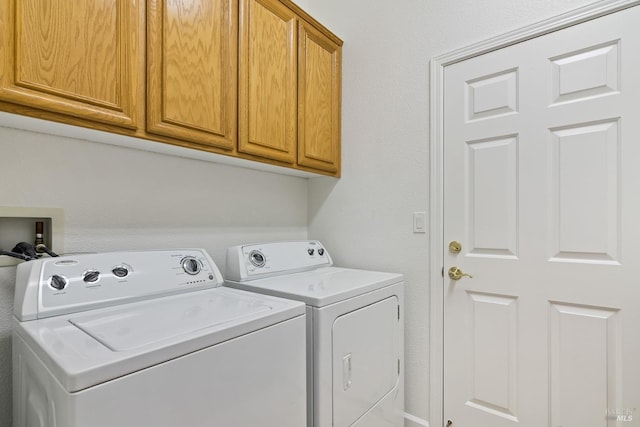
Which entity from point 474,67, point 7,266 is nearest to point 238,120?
point 7,266

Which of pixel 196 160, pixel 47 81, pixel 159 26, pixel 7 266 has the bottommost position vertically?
pixel 7 266

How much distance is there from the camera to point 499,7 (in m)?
1.61

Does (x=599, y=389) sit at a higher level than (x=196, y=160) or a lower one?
lower

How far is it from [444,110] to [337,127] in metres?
0.67

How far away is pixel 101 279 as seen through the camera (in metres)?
1.12

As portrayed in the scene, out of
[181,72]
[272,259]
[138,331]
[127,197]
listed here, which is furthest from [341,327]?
[181,72]

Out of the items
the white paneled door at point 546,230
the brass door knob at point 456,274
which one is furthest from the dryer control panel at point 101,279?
the white paneled door at point 546,230

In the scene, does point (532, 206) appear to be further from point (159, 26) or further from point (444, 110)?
point (159, 26)

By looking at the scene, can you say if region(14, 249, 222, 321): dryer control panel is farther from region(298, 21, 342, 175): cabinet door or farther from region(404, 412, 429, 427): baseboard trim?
region(404, 412, 429, 427): baseboard trim

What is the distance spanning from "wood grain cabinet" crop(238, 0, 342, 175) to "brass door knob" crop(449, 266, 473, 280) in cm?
91

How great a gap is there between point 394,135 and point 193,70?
3.75 ft

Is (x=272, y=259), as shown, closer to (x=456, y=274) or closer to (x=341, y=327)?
(x=341, y=327)

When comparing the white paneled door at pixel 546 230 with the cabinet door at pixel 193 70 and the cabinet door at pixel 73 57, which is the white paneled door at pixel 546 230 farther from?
the cabinet door at pixel 73 57

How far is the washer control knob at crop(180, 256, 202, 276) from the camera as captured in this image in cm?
134
